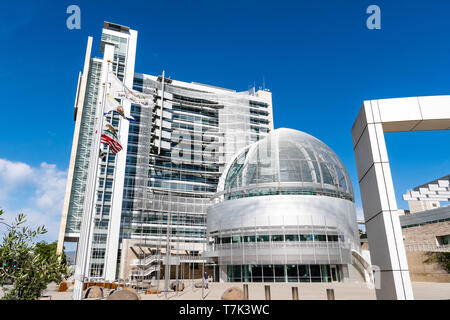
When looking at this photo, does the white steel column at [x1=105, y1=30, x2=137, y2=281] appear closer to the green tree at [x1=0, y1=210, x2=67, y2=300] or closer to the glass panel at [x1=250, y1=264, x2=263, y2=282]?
the glass panel at [x1=250, y1=264, x2=263, y2=282]

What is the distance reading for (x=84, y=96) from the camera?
60.2 meters

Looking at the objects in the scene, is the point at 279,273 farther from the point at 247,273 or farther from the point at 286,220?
the point at 286,220

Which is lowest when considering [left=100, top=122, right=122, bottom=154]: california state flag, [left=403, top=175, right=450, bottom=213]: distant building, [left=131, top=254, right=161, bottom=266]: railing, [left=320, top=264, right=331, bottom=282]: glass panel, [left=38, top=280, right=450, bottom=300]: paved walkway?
[left=38, top=280, right=450, bottom=300]: paved walkway

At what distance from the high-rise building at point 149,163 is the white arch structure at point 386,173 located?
3882cm

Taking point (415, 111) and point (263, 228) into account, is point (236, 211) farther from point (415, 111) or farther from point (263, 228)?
point (415, 111)

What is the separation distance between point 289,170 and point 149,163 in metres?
36.1

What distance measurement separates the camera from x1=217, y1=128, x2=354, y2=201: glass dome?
1554 inches

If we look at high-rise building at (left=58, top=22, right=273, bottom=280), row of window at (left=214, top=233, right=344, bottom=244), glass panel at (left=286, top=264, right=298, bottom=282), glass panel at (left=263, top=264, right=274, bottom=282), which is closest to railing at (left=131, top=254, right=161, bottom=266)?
high-rise building at (left=58, top=22, right=273, bottom=280)

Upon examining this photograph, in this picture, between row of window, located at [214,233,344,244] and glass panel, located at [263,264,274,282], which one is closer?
glass panel, located at [263,264,274,282]

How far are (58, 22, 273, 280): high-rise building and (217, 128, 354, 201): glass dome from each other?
14.2m

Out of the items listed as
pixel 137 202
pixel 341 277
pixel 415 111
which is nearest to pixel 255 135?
pixel 137 202

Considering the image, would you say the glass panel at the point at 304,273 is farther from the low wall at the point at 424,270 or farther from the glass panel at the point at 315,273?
the low wall at the point at 424,270
